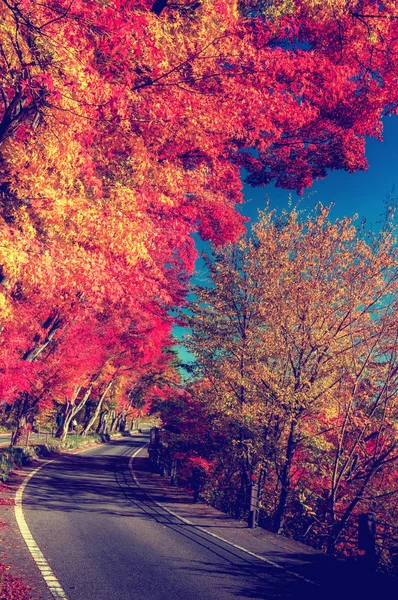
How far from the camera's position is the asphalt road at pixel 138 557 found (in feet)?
17.2

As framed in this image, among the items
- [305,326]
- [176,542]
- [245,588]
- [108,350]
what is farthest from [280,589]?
[108,350]

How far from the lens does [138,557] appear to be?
6.57m

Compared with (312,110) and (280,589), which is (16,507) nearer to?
(280,589)

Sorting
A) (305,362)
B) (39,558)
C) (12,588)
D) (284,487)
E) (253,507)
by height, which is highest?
(305,362)

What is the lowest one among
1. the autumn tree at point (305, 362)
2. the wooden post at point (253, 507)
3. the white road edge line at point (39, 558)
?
the white road edge line at point (39, 558)

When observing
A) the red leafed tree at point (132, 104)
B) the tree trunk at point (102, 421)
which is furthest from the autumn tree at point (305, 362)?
the tree trunk at point (102, 421)

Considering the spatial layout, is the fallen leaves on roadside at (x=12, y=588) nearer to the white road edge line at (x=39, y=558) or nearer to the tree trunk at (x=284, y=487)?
the white road edge line at (x=39, y=558)

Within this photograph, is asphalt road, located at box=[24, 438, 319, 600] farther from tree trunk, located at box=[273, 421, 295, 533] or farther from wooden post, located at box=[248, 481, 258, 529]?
tree trunk, located at box=[273, 421, 295, 533]

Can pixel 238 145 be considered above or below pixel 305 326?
above

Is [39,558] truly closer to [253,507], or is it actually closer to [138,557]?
[138,557]

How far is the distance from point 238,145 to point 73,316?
8245 millimetres

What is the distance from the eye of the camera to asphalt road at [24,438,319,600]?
206 inches

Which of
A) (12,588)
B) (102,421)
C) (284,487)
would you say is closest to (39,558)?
(12,588)

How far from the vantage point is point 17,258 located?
5113 millimetres
